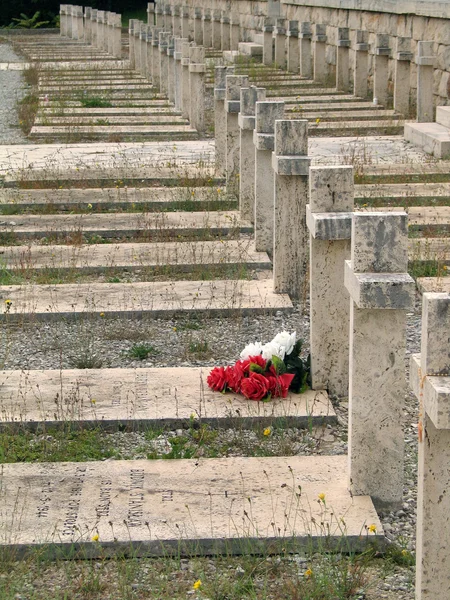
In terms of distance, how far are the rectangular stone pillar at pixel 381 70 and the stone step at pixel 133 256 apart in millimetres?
9528

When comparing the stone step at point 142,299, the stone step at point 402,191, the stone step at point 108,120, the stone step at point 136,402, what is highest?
the stone step at point 108,120

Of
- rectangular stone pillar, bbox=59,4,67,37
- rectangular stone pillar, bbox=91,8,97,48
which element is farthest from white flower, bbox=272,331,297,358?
rectangular stone pillar, bbox=59,4,67,37

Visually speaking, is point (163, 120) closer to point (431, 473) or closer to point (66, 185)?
point (66, 185)

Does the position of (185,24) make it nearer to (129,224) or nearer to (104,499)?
(129,224)

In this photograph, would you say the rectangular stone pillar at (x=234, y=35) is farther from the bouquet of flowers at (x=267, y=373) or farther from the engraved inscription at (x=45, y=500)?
the engraved inscription at (x=45, y=500)

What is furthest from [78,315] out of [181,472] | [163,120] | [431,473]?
[163,120]

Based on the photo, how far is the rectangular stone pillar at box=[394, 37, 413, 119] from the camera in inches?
681

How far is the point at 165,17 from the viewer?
41438mm

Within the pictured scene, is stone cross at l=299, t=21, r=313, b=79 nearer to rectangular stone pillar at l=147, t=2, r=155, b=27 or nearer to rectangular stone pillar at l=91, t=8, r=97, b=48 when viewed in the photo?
rectangular stone pillar at l=91, t=8, r=97, b=48

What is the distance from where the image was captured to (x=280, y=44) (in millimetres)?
26219

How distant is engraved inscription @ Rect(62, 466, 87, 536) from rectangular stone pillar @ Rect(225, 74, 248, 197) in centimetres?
653

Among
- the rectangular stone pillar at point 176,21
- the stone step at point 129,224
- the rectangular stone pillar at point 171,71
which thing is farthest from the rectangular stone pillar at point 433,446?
the rectangular stone pillar at point 176,21

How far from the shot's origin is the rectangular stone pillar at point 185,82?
57.8ft

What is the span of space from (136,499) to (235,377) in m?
1.35
